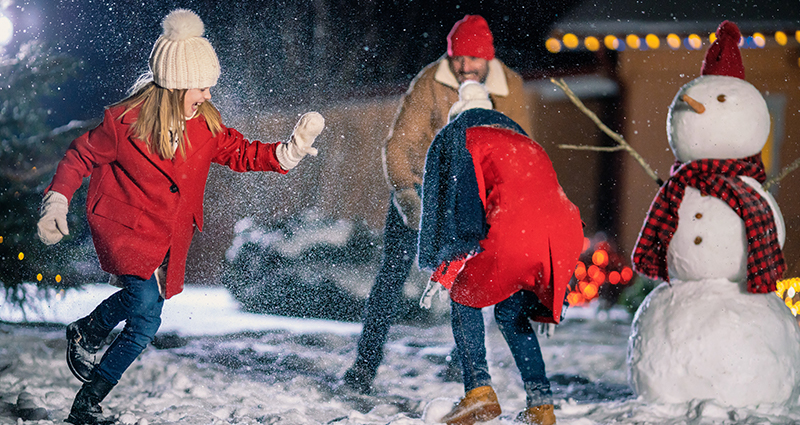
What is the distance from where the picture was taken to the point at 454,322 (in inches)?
105

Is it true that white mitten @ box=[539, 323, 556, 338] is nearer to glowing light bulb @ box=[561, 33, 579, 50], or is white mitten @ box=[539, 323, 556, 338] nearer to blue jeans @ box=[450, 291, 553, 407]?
blue jeans @ box=[450, 291, 553, 407]

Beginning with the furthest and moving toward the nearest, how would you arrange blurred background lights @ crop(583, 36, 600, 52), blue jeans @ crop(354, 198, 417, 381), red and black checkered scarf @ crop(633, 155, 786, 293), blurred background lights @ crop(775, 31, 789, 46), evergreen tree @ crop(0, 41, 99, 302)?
blurred background lights @ crop(583, 36, 600, 52)
blurred background lights @ crop(775, 31, 789, 46)
evergreen tree @ crop(0, 41, 99, 302)
blue jeans @ crop(354, 198, 417, 381)
red and black checkered scarf @ crop(633, 155, 786, 293)

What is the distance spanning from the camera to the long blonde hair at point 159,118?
2592mm

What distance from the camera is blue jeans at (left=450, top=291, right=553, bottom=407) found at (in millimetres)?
2596

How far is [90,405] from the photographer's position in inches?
98.1

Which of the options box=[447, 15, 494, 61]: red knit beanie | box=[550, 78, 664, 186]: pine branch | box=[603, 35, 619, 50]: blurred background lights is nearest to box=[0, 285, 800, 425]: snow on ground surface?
box=[550, 78, 664, 186]: pine branch

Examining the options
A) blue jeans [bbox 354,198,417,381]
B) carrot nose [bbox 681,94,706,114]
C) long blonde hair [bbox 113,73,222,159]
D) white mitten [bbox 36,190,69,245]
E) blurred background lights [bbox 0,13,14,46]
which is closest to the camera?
white mitten [bbox 36,190,69,245]

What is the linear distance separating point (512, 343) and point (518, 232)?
1.41ft

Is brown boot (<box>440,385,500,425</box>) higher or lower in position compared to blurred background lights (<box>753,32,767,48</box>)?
lower

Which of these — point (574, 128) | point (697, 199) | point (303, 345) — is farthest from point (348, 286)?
point (697, 199)

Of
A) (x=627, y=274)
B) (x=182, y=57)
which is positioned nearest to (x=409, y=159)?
(x=182, y=57)

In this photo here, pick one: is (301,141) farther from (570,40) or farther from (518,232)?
(570,40)

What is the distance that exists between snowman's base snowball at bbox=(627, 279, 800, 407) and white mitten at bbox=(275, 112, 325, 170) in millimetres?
1560

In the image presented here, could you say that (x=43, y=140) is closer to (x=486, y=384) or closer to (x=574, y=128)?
(x=486, y=384)
